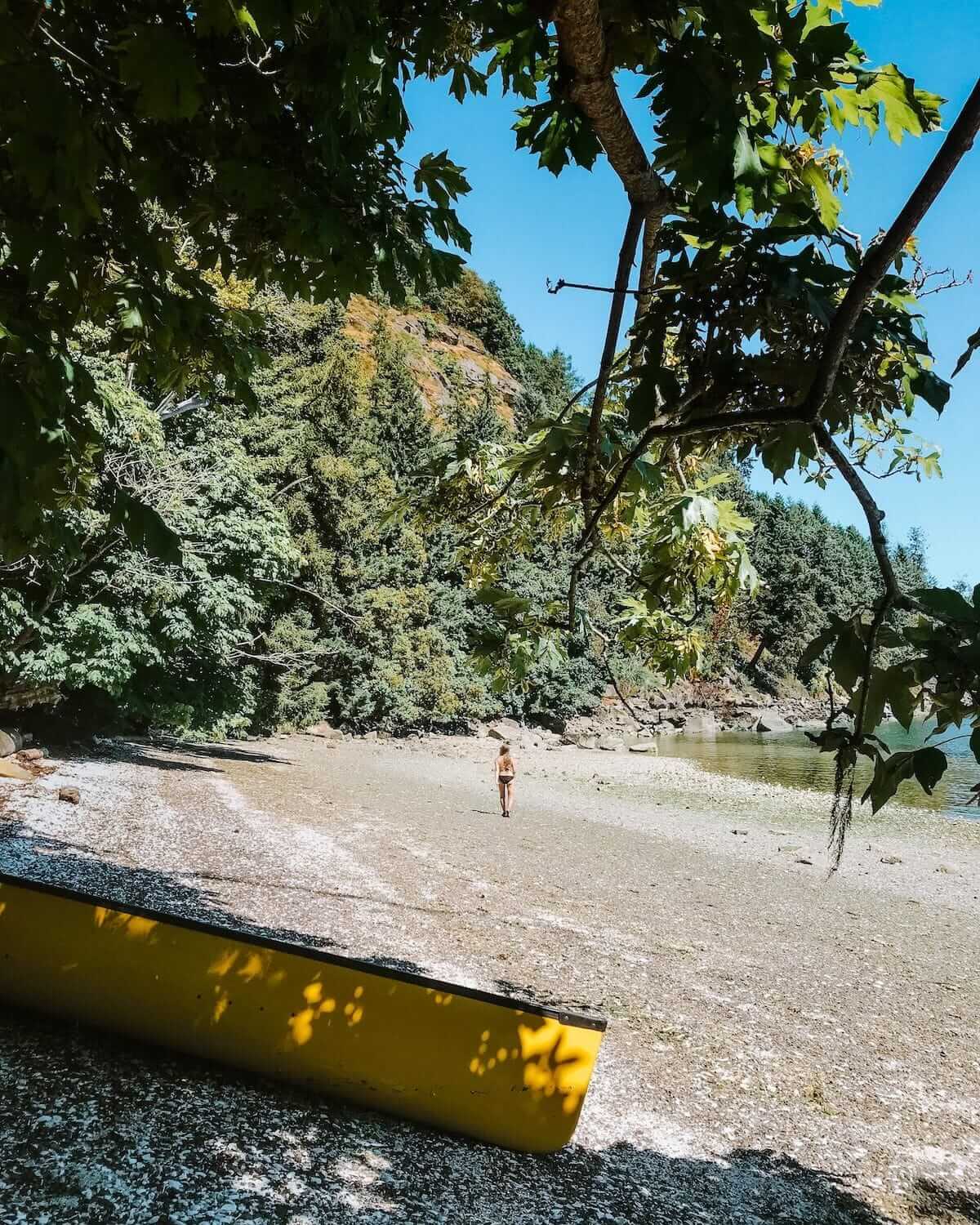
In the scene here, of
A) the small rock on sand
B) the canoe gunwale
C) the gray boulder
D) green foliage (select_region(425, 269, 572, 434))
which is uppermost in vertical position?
green foliage (select_region(425, 269, 572, 434))

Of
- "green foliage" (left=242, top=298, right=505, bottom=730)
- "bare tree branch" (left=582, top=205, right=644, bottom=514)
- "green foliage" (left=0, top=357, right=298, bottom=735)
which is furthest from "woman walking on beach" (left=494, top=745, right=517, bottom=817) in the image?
"bare tree branch" (left=582, top=205, right=644, bottom=514)

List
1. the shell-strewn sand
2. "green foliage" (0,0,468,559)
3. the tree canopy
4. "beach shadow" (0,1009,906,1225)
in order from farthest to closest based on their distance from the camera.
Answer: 1. the shell-strewn sand
2. "beach shadow" (0,1009,906,1225)
3. "green foliage" (0,0,468,559)
4. the tree canopy

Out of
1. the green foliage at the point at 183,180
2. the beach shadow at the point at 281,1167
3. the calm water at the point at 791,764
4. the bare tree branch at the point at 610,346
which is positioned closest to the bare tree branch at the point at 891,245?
the bare tree branch at the point at 610,346

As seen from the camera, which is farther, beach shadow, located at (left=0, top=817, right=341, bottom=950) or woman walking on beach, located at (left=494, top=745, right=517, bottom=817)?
woman walking on beach, located at (left=494, top=745, right=517, bottom=817)

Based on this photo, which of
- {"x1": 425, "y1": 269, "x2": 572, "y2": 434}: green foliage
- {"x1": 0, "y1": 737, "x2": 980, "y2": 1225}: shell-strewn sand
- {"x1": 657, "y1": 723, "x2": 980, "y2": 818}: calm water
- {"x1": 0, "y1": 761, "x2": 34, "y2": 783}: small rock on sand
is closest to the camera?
{"x1": 0, "y1": 737, "x2": 980, "y2": 1225}: shell-strewn sand

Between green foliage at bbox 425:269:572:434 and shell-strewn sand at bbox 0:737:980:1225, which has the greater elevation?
green foliage at bbox 425:269:572:434

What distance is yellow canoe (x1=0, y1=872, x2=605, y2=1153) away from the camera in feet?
14.5

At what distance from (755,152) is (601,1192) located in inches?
197

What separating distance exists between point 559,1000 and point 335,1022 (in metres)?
3.19

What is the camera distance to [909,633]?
1566 mm

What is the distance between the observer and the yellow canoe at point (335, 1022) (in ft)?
14.5

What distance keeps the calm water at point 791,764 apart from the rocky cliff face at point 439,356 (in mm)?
30469

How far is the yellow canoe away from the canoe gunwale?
1 cm

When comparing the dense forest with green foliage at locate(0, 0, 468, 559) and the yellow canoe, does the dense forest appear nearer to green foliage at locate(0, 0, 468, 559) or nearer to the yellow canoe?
green foliage at locate(0, 0, 468, 559)
